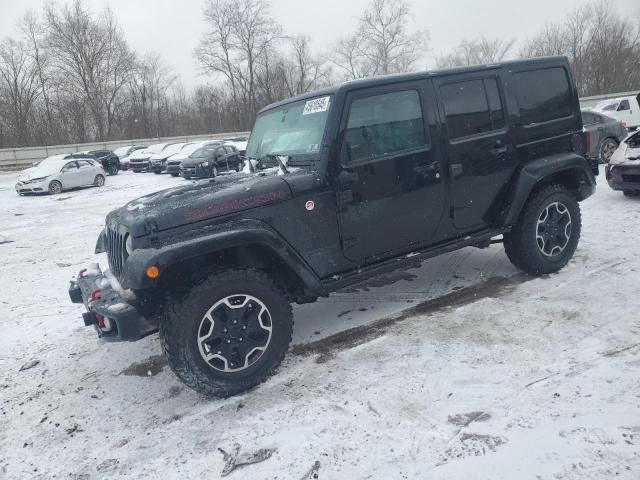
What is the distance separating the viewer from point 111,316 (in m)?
3.04

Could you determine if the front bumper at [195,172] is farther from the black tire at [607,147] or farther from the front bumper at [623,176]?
the front bumper at [623,176]

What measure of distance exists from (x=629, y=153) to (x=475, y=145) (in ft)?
18.8

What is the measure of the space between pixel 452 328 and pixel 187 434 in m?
2.26

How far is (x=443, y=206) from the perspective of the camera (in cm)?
417

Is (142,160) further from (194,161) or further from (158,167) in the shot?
(194,161)

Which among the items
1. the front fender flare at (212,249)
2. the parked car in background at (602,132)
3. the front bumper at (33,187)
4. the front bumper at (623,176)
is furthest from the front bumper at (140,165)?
the front fender flare at (212,249)

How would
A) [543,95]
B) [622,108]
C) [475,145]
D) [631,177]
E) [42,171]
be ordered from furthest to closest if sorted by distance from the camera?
[622,108], [42,171], [631,177], [543,95], [475,145]

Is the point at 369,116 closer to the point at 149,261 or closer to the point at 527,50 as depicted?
the point at 149,261

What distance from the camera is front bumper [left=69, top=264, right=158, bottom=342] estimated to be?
3.05 meters

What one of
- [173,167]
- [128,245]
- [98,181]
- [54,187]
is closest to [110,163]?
[98,181]

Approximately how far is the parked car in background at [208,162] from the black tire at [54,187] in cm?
479

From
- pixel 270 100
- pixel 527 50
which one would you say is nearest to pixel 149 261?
pixel 270 100

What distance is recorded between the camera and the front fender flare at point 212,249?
294cm

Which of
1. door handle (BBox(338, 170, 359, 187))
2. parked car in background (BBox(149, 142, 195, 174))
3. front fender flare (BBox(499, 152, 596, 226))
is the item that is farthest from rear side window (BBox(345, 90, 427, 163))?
parked car in background (BBox(149, 142, 195, 174))
